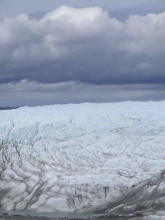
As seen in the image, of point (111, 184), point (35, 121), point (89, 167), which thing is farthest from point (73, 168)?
point (35, 121)

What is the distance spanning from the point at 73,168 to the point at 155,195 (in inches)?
216

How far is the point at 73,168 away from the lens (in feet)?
86.2

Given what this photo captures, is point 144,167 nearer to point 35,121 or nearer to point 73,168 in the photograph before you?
point 73,168

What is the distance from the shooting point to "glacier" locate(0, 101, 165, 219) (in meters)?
23.4

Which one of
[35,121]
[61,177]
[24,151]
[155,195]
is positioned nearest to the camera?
[155,195]

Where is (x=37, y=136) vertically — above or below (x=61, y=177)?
above

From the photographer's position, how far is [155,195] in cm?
2289

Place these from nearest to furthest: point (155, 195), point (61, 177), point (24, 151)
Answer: point (155, 195)
point (61, 177)
point (24, 151)

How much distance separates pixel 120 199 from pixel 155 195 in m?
1.80

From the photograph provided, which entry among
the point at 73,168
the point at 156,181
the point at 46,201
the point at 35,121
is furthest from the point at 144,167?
the point at 35,121

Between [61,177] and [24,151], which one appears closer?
[61,177]

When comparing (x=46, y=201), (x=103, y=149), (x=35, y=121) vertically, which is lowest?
(x=46, y=201)

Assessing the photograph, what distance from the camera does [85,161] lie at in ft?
87.7

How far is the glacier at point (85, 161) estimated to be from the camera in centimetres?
2342
